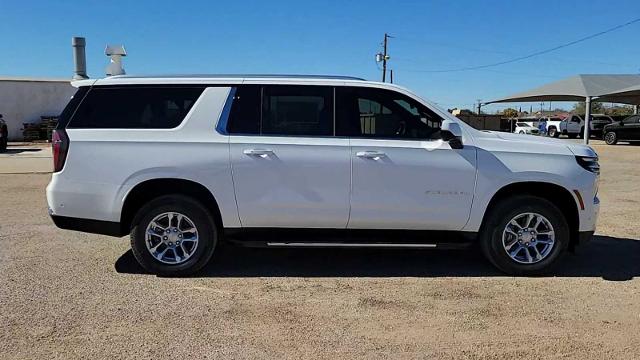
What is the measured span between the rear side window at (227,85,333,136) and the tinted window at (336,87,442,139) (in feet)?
0.51

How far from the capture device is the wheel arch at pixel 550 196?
17.8ft

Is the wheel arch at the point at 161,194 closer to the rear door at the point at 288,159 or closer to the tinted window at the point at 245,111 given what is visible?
the rear door at the point at 288,159

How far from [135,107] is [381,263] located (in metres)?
2.97

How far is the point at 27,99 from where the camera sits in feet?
85.4

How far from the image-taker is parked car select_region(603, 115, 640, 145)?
96.5ft

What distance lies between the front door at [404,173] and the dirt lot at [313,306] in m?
0.62

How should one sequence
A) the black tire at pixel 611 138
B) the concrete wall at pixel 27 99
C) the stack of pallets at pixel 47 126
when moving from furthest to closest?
the black tire at pixel 611 138
the concrete wall at pixel 27 99
the stack of pallets at pixel 47 126

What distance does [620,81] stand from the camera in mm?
36125

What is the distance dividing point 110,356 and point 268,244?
1992mm

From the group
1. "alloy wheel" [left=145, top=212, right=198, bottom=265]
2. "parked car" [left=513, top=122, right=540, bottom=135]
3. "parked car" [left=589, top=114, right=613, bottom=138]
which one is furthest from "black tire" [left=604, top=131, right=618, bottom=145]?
"alloy wheel" [left=145, top=212, right=198, bottom=265]

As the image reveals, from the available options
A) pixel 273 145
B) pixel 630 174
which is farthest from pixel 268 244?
pixel 630 174

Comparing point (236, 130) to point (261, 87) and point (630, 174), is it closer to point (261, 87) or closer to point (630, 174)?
point (261, 87)

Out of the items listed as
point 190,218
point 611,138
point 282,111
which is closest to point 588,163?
point 282,111

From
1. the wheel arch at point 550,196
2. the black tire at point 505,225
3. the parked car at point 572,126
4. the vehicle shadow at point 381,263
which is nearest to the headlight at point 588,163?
the wheel arch at point 550,196
